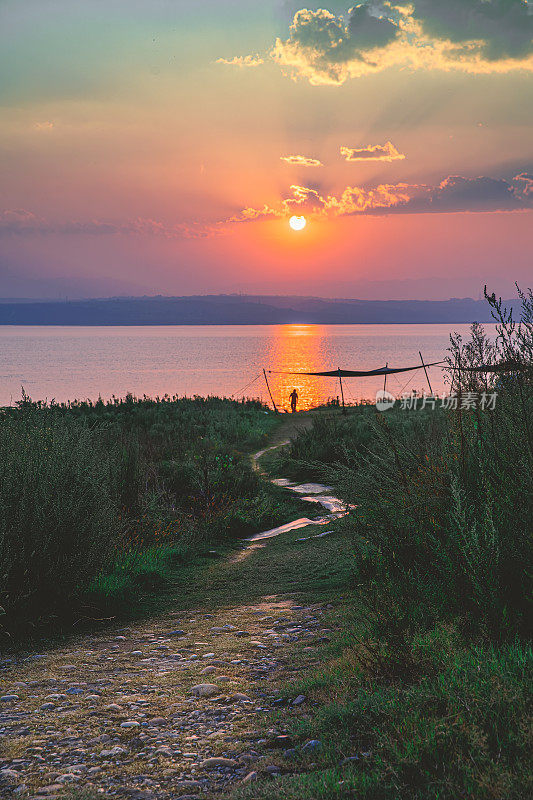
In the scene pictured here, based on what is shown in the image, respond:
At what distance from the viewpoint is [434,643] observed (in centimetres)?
346

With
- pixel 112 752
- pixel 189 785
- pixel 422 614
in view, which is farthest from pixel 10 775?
pixel 422 614

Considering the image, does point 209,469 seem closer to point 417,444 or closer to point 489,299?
point 417,444

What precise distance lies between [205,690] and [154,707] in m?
0.34

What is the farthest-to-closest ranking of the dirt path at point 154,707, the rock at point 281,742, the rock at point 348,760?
the rock at point 281,742, the dirt path at point 154,707, the rock at point 348,760

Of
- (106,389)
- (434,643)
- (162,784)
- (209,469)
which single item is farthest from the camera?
(106,389)

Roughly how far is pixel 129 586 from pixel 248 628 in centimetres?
179

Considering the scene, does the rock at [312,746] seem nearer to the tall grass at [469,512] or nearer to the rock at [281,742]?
the rock at [281,742]

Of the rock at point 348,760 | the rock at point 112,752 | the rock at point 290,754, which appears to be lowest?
the rock at point 112,752

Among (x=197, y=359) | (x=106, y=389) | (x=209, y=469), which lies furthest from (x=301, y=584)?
(x=197, y=359)

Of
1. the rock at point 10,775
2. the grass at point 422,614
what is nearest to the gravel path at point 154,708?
the rock at point 10,775

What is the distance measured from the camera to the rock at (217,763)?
281 centimetres

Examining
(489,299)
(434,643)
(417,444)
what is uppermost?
(489,299)

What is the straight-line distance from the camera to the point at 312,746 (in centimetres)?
282

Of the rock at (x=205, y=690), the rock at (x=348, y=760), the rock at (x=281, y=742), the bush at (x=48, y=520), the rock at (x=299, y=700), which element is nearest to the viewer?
the rock at (x=348, y=760)
